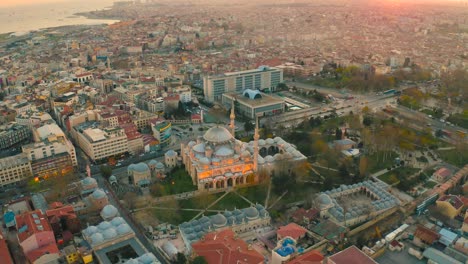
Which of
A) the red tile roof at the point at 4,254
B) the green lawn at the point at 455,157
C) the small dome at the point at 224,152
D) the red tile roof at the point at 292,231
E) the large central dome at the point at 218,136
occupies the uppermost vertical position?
the large central dome at the point at 218,136

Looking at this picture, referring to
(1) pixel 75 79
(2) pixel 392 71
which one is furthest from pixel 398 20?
(1) pixel 75 79

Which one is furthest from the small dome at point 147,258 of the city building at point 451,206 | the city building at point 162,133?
the city building at point 451,206

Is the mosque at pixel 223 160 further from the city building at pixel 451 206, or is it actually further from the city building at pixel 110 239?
the city building at pixel 451 206

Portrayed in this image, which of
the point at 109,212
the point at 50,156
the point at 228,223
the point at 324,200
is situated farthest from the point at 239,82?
the point at 109,212

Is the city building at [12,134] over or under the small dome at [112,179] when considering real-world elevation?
over

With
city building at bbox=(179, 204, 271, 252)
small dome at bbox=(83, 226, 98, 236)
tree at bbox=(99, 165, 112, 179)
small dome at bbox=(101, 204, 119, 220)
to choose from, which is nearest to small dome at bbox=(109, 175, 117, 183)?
tree at bbox=(99, 165, 112, 179)

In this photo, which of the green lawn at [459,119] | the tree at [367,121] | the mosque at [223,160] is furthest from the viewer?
the green lawn at [459,119]

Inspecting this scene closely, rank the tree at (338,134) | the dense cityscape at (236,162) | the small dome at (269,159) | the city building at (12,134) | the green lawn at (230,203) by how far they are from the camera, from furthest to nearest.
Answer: the tree at (338,134), the city building at (12,134), the small dome at (269,159), the green lawn at (230,203), the dense cityscape at (236,162)
